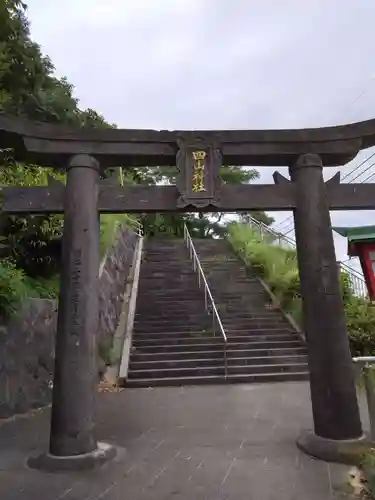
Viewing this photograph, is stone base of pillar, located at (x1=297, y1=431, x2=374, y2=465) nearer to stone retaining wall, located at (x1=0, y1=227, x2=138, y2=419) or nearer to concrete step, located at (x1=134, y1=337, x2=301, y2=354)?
stone retaining wall, located at (x1=0, y1=227, x2=138, y2=419)

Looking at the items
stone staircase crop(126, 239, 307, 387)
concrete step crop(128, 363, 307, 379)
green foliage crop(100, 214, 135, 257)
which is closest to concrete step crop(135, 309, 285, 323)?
stone staircase crop(126, 239, 307, 387)

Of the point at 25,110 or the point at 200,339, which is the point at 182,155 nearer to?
the point at 25,110

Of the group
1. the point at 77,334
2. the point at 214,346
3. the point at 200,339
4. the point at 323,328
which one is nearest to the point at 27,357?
the point at 77,334

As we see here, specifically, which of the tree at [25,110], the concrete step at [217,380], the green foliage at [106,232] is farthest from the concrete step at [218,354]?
the green foliage at [106,232]

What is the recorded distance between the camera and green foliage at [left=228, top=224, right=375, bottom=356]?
10238mm

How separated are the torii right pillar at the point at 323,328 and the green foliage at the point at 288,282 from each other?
557 cm

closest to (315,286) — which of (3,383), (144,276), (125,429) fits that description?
(125,429)

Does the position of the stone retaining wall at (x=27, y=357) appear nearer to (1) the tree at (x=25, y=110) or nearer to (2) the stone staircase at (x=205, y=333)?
(1) the tree at (x=25, y=110)

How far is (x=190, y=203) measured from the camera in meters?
5.31

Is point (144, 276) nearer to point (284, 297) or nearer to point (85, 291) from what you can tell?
point (284, 297)

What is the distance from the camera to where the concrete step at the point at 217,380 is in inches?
362

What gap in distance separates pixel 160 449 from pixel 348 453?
204 cm

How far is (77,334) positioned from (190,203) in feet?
6.52

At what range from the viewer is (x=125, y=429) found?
594 centimetres
